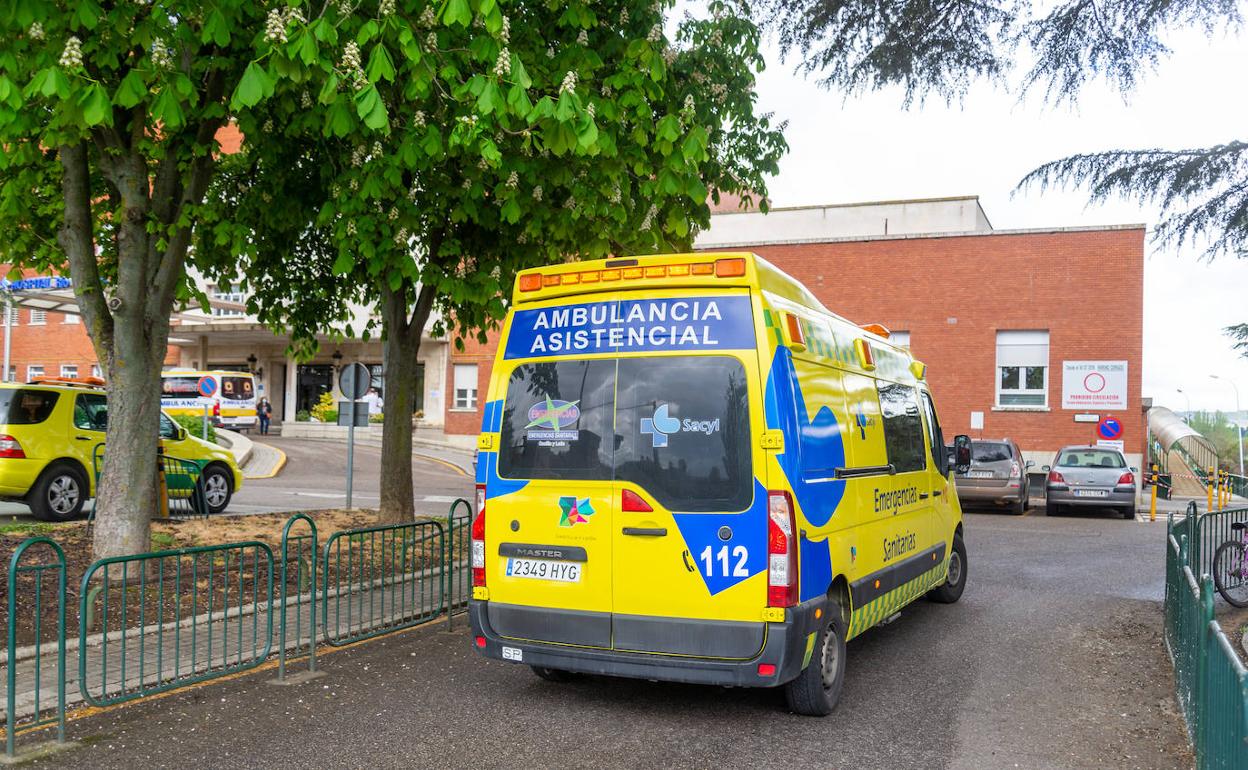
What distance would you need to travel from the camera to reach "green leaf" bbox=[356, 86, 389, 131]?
5270mm

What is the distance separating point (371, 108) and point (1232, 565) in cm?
872

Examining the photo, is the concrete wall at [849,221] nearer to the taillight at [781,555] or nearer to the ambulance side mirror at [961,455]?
the ambulance side mirror at [961,455]

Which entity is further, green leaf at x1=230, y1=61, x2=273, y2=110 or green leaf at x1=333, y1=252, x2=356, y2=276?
green leaf at x1=333, y1=252, x2=356, y2=276

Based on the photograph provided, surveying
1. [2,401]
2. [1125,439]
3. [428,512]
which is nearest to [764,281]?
[2,401]

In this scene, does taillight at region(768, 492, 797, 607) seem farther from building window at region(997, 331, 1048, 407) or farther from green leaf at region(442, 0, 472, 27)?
building window at region(997, 331, 1048, 407)

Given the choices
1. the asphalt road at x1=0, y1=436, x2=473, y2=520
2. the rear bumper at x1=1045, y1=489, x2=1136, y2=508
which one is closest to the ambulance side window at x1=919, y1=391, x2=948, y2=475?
the asphalt road at x1=0, y1=436, x2=473, y2=520

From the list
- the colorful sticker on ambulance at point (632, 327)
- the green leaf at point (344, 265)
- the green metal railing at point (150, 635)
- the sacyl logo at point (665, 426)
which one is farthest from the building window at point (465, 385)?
the sacyl logo at point (665, 426)

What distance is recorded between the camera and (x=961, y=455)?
9523mm

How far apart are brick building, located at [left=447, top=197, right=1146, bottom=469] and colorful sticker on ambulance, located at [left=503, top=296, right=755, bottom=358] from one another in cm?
2422

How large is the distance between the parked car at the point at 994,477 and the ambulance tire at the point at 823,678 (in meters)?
15.3

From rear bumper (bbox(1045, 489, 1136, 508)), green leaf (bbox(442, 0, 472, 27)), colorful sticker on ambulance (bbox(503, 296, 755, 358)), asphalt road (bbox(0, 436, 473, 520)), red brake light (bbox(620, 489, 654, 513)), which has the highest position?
green leaf (bbox(442, 0, 472, 27))

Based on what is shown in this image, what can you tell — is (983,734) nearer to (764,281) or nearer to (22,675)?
(764,281)

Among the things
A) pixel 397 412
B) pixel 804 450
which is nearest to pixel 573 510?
pixel 804 450

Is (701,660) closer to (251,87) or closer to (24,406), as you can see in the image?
(251,87)
